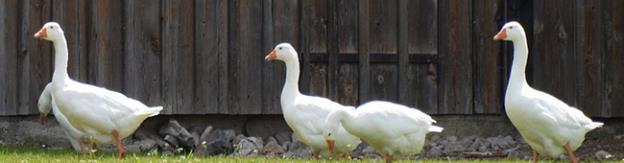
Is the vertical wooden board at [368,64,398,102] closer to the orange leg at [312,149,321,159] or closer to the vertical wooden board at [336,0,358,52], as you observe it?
the vertical wooden board at [336,0,358,52]

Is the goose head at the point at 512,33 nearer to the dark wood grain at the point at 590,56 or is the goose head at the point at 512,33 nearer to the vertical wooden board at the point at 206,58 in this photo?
the dark wood grain at the point at 590,56

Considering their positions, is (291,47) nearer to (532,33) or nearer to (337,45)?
(337,45)

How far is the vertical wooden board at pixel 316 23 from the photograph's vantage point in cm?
1809

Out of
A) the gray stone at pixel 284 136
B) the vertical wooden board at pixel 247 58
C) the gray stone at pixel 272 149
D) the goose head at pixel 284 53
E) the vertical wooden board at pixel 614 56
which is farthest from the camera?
the gray stone at pixel 284 136

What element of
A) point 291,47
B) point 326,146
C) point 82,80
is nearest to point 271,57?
point 291,47

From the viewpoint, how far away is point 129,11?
59.0 ft

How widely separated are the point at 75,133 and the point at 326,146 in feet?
8.66

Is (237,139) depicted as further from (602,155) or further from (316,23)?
(602,155)

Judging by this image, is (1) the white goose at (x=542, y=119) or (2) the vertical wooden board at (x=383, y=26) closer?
(1) the white goose at (x=542, y=119)

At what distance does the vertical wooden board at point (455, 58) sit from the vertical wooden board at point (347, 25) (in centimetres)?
99

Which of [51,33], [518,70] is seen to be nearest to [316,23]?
[51,33]

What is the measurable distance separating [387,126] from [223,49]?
4199 millimetres

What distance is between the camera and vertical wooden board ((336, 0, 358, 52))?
59.7ft

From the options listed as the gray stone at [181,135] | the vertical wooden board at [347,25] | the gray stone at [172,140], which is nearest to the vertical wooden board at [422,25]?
the vertical wooden board at [347,25]
